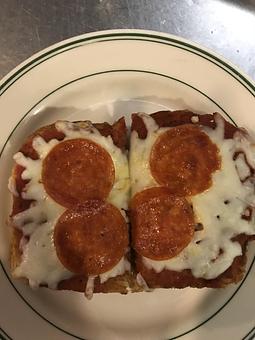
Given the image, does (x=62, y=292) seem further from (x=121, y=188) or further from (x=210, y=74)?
(x=210, y=74)

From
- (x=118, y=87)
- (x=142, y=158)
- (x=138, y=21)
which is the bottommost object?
(x=142, y=158)

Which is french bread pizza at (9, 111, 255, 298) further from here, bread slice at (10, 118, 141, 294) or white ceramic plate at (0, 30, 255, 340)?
white ceramic plate at (0, 30, 255, 340)

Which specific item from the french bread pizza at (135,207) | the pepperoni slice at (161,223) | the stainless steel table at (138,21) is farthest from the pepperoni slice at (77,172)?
the stainless steel table at (138,21)

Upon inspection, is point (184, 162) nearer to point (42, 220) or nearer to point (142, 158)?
point (142, 158)

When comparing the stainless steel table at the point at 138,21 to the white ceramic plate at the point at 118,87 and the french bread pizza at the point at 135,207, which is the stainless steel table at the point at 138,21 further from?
the french bread pizza at the point at 135,207

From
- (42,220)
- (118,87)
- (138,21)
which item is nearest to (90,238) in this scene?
(42,220)

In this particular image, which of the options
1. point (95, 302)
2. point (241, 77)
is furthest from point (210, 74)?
Result: point (95, 302)
